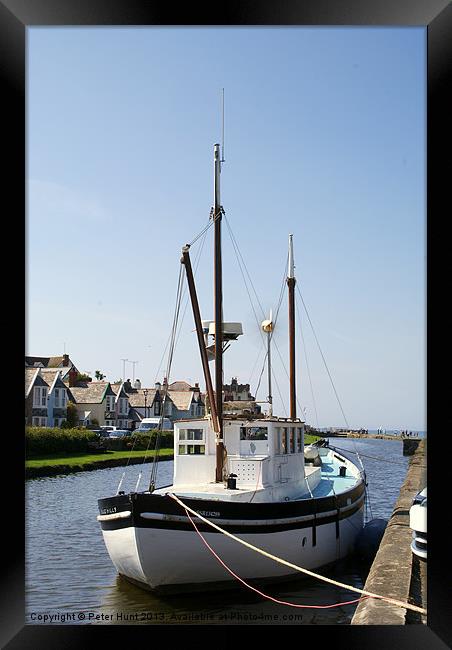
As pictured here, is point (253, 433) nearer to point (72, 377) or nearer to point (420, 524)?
point (420, 524)

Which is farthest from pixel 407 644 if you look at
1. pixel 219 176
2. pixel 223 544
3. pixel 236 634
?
pixel 219 176

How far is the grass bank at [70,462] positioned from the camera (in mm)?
21500

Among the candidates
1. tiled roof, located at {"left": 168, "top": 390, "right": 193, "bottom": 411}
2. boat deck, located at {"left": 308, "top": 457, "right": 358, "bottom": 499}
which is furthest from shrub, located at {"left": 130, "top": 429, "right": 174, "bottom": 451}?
boat deck, located at {"left": 308, "top": 457, "right": 358, "bottom": 499}

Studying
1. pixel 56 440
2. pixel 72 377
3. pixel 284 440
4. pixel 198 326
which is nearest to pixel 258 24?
pixel 198 326

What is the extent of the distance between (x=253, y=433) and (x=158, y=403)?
105ft

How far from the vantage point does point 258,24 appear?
15.7ft

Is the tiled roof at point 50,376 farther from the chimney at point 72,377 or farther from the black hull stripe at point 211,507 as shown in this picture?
the black hull stripe at point 211,507

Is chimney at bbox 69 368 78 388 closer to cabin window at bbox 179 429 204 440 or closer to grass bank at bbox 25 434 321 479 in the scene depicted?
grass bank at bbox 25 434 321 479

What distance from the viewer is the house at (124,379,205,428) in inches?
1583

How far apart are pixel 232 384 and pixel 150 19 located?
72.9 ft

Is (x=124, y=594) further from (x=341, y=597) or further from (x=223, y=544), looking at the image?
(x=341, y=597)

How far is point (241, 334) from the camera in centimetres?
1005

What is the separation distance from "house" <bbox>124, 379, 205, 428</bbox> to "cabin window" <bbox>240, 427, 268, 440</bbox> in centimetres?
3005
